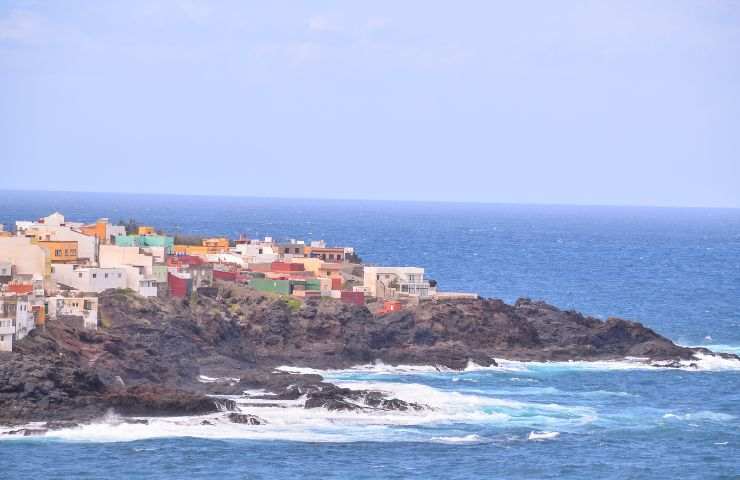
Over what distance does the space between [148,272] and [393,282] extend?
18.8 metres

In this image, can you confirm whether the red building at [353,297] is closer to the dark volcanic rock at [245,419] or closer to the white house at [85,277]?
the white house at [85,277]

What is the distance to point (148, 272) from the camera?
94.1 meters

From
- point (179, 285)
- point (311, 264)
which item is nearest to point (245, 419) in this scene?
point (179, 285)

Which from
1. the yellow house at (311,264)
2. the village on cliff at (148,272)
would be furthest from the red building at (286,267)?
the yellow house at (311,264)

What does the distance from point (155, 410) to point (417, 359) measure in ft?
81.5

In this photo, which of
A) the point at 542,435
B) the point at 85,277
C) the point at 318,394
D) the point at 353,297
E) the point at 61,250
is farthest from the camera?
the point at 353,297

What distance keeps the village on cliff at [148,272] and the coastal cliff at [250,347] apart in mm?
1207

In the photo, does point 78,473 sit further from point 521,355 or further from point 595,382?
point 521,355

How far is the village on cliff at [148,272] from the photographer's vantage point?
82688 millimetres

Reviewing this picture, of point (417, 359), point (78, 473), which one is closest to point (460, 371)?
point (417, 359)

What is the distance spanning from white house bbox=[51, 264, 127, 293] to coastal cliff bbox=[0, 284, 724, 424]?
111 centimetres

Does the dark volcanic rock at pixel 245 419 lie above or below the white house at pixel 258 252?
below

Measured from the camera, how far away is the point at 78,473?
2451 inches

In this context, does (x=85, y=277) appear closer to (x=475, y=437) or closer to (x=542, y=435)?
(x=475, y=437)
